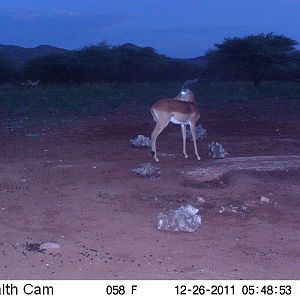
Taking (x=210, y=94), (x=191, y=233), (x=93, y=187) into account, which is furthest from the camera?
(x=210, y=94)

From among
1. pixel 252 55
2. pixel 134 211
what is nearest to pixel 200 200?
pixel 134 211

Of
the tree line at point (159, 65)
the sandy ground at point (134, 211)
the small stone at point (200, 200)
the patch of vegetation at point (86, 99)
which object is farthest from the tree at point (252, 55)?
the small stone at point (200, 200)

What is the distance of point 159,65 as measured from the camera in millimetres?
45188

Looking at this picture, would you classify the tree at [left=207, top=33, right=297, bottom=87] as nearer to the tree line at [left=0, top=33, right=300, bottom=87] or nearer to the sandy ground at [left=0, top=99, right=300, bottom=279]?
the tree line at [left=0, top=33, right=300, bottom=87]

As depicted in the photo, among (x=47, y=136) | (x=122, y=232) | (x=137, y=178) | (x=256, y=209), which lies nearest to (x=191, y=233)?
(x=122, y=232)

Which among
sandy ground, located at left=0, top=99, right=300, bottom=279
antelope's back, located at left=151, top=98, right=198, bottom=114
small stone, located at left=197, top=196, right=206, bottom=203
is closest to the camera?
sandy ground, located at left=0, top=99, right=300, bottom=279

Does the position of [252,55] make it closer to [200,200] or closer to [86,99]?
[86,99]

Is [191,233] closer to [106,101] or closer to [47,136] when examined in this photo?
[47,136]

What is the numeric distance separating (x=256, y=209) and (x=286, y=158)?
3.36 m

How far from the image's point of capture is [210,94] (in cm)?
2683

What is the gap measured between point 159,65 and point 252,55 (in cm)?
1003

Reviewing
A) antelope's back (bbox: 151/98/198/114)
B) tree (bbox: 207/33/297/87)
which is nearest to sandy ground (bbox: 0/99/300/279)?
antelope's back (bbox: 151/98/198/114)

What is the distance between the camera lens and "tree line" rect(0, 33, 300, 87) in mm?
36875

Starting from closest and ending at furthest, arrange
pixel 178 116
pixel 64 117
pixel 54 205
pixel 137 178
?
pixel 54 205 < pixel 137 178 < pixel 178 116 < pixel 64 117
